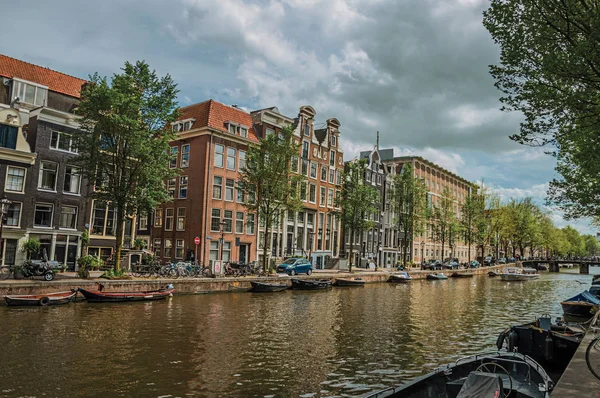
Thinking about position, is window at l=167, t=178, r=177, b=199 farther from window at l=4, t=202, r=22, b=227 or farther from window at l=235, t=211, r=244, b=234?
window at l=4, t=202, r=22, b=227

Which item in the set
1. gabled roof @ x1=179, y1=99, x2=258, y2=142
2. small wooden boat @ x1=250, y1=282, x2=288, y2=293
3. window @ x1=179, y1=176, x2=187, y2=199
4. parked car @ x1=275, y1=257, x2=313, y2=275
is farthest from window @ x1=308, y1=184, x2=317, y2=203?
small wooden boat @ x1=250, y1=282, x2=288, y2=293

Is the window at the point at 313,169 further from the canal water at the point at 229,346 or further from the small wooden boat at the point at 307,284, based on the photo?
the canal water at the point at 229,346

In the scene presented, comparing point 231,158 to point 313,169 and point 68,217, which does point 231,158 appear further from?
point 68,217

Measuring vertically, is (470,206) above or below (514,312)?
above

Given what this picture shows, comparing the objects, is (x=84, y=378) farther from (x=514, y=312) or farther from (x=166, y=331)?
(x=514, y=312)

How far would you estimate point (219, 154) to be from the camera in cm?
5362

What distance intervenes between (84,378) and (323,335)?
11.2 metres

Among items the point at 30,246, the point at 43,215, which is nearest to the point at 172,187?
the point at 43,215

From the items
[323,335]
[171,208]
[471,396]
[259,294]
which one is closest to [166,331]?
[323,335]

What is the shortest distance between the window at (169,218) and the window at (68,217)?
571 inches

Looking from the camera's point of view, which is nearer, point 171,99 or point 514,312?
point 514,312

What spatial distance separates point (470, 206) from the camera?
311ft

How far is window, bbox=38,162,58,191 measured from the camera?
3863 cm

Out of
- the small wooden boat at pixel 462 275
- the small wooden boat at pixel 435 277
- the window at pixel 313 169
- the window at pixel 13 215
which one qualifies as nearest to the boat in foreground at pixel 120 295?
the window at pixel 13 215
